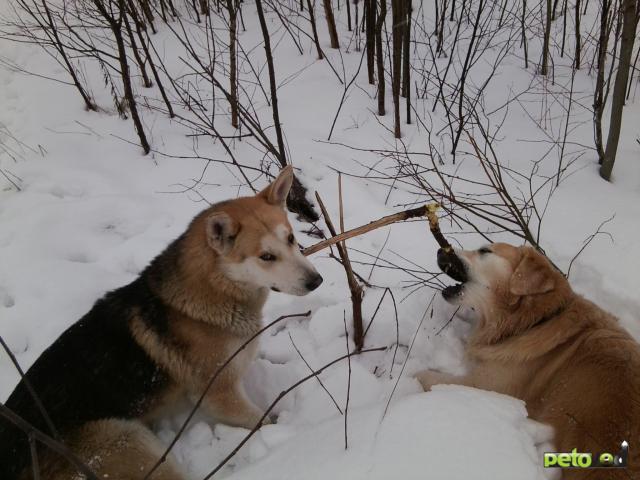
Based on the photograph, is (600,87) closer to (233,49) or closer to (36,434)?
(233,49)

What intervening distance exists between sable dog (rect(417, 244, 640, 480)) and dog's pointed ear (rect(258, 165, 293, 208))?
4.32 feet

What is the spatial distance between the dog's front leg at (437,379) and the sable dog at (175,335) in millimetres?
1105

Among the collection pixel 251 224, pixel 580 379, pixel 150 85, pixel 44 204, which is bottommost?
pixel 580 379

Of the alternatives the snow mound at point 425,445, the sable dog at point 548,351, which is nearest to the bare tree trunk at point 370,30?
the sable dog at point 548,351

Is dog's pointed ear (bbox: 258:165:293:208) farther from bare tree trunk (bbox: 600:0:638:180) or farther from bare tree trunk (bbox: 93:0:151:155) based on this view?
bare tree trunk (bbox: 600:0:638:180)

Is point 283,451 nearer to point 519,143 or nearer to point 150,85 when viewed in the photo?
point 519,143

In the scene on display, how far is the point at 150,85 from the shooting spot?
6.75 meters

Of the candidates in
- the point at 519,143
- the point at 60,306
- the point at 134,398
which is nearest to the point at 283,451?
the point at 134,398

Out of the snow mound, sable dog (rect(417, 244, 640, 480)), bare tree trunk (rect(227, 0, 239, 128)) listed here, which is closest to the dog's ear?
sable dog (rect(417, 244, 640, 480))

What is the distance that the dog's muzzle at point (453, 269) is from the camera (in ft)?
10.3

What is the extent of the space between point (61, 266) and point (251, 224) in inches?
98.0

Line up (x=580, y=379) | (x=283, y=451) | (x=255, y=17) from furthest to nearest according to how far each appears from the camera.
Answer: (x=255, y=17), (x=580, y=379), (x=283, y=451)

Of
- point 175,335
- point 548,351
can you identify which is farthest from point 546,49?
point 175,335

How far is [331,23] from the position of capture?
7.27 m
